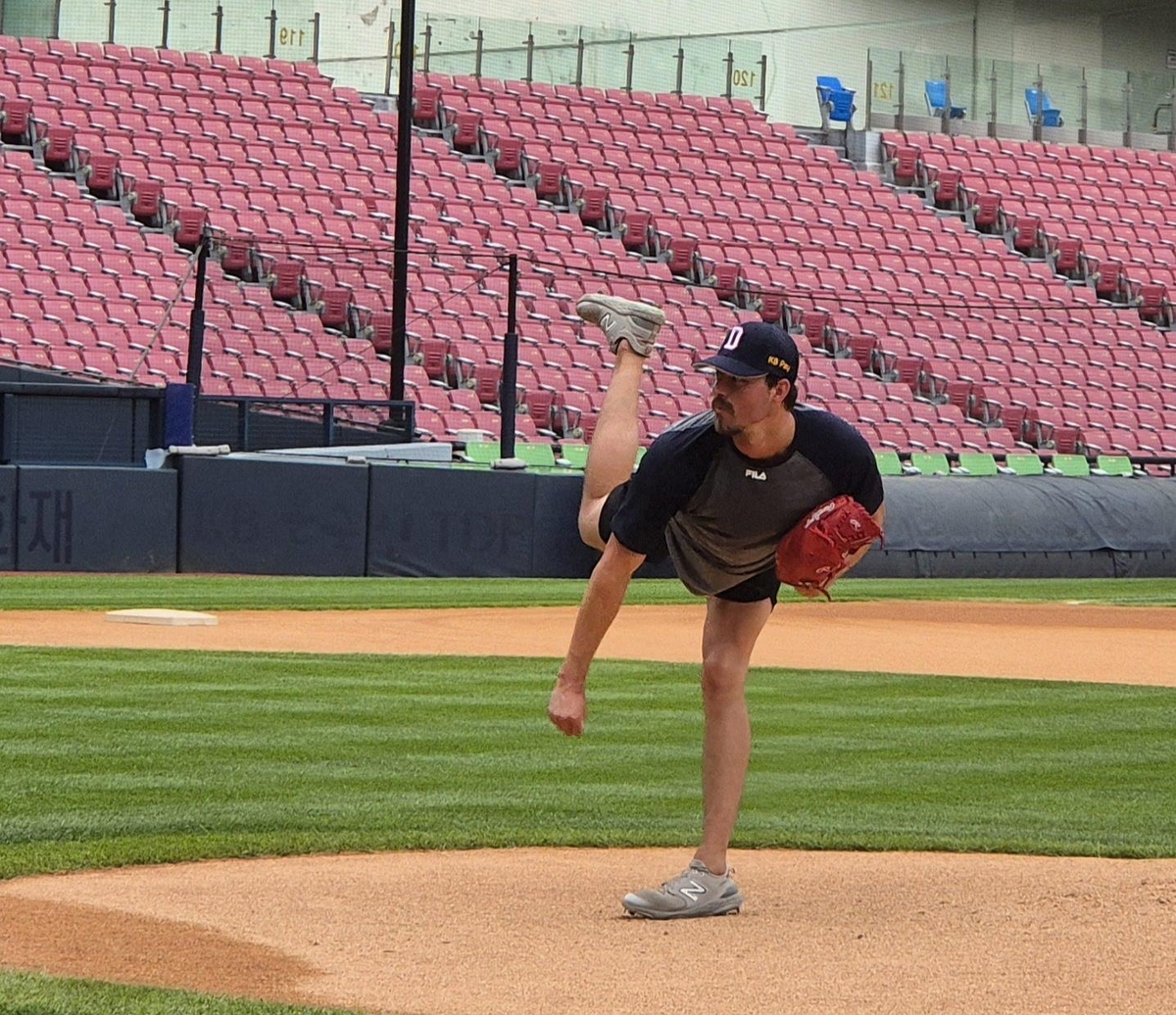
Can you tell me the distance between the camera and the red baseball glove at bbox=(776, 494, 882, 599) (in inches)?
203

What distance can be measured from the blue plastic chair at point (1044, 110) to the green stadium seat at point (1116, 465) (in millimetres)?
12845

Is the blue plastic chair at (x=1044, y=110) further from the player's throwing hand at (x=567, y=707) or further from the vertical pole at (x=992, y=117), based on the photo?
the player's throwing hand at (x=567, y=707)

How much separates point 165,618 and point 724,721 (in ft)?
29.4

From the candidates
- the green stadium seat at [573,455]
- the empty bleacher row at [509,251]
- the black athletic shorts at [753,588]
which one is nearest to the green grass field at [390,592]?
the green stadium seat at [573,455]

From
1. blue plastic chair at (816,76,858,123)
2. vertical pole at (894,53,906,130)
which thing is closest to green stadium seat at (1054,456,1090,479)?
blue plastic chair at (816,76,858,123)

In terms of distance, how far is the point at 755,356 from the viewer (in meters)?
5.07

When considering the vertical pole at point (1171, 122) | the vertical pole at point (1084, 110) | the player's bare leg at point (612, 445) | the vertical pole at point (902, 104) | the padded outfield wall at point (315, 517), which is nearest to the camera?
the player's bare leg at point (612, 445)

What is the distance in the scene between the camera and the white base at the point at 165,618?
1387 cm

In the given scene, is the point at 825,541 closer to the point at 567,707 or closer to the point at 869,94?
the point at 567,707

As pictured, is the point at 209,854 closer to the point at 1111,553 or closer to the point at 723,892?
the point at 723,892

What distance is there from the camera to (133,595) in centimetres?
1656

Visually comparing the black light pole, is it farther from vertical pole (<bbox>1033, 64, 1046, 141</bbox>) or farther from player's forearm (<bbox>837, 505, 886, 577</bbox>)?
vertical pole (<bbox>1033, 64, 1046, 141</bbox>)

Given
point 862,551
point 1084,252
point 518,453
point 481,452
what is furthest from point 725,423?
point 1084,252

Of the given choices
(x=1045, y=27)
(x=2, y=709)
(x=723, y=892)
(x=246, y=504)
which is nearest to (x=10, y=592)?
(x=246, y=504)
